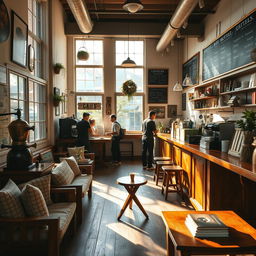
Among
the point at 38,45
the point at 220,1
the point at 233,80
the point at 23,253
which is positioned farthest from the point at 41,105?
the point at 220,1

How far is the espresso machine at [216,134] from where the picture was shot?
3334 mm

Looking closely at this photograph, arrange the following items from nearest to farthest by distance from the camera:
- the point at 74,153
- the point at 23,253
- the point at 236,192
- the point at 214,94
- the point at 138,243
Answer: the point at 23,253 → the point at 138,243 → the point at 236,192 → the point at 74,153 → the point at 214,94

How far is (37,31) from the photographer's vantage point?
5488 mm

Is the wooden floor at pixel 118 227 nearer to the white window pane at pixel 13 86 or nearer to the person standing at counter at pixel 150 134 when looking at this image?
the person standing at counter at pixel 150 134

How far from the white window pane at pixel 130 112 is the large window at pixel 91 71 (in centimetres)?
85

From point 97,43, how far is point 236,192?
6.76 m

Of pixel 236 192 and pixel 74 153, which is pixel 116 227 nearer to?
pixel 236 192

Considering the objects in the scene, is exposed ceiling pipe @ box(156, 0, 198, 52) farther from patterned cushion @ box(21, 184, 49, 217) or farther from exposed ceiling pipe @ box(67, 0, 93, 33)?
patterned cushion @ box(21, 184, 49, 217)

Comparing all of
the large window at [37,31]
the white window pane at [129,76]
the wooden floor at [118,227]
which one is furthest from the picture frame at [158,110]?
the large window at [37,31]

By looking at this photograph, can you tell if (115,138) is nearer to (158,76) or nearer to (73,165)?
(158,76)

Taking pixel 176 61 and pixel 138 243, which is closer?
pixel 138 243

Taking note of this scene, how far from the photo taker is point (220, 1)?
5.72 meters

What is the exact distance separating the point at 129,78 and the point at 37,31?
3.60 metres

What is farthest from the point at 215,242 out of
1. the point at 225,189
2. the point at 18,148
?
the point at 18,148
